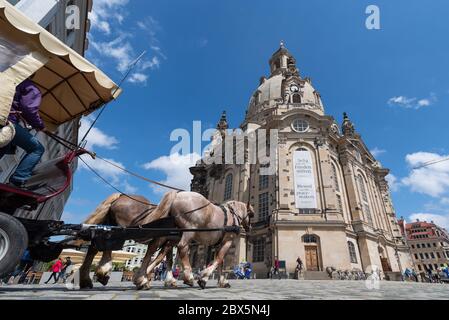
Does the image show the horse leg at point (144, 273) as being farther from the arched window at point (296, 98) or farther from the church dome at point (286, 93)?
the arched window at point (296, 98)

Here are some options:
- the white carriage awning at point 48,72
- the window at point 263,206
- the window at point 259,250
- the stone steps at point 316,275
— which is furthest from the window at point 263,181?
the white carriage awning at point 48,72

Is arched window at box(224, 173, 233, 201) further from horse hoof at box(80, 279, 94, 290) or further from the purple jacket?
the purple jacket

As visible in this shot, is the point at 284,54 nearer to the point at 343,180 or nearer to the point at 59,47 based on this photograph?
the point at 343,180

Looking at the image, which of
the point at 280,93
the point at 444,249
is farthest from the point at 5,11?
the point at 444,249

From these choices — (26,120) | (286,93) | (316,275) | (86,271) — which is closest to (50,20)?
(26,120)

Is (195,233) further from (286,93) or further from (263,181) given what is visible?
(286,93)

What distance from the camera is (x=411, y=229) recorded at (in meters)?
83.4

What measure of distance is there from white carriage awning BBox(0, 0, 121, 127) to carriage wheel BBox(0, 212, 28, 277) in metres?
1.57

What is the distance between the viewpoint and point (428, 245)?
77500mm

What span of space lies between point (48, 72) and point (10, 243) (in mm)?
3654

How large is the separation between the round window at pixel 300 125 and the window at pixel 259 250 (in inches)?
571

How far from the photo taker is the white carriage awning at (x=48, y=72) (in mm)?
3873
